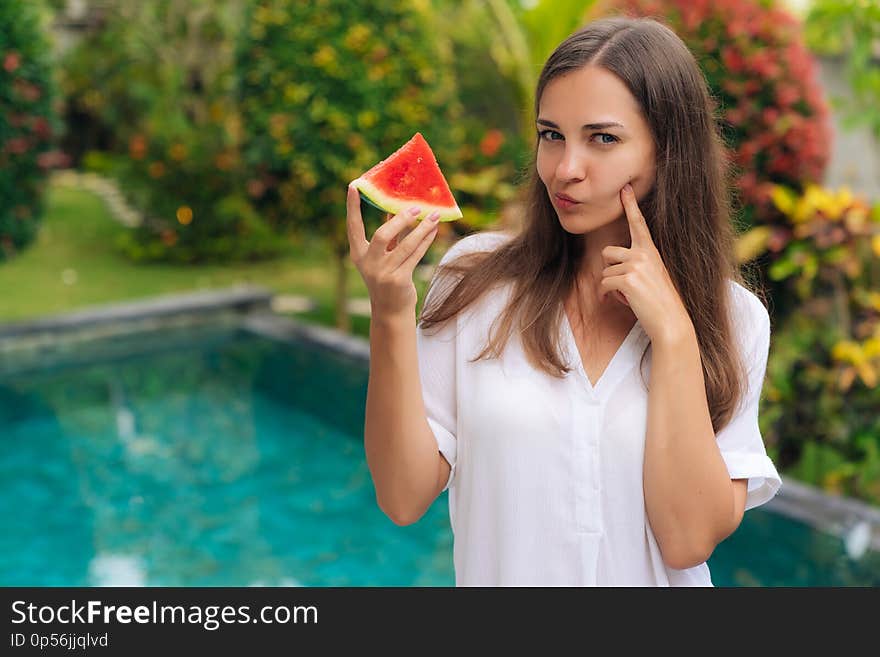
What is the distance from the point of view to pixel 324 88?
778 centimetres

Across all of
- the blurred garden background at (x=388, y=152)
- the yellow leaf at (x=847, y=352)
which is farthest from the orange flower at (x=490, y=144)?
the yellow leaf at (x=847, y=352)

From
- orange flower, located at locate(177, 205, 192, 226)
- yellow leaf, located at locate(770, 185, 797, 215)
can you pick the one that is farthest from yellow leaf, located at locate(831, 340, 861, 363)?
orange flower, located at locate(177, 205, 192, 226)

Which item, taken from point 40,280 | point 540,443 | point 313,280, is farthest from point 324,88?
point 540,443

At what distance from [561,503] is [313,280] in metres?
9.71

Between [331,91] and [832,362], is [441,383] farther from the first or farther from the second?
[331,91]

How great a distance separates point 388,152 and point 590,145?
6.45 meters

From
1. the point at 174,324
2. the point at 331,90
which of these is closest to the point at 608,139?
the point at 331,90

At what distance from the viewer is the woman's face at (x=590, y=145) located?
1752mm

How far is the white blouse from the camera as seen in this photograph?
1801 millimetres

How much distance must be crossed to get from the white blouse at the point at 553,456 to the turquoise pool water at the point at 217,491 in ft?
10.2

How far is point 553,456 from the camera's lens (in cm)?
180

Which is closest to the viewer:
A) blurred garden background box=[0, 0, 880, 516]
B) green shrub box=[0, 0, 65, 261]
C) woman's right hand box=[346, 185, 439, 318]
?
woman's right hand box=[346, 185, 439, 318]

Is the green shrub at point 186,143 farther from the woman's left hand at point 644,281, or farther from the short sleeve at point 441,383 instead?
the woman's left hand at point 644,281

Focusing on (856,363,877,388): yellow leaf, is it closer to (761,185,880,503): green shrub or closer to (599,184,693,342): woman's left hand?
(761,185,880,503): green shrub
